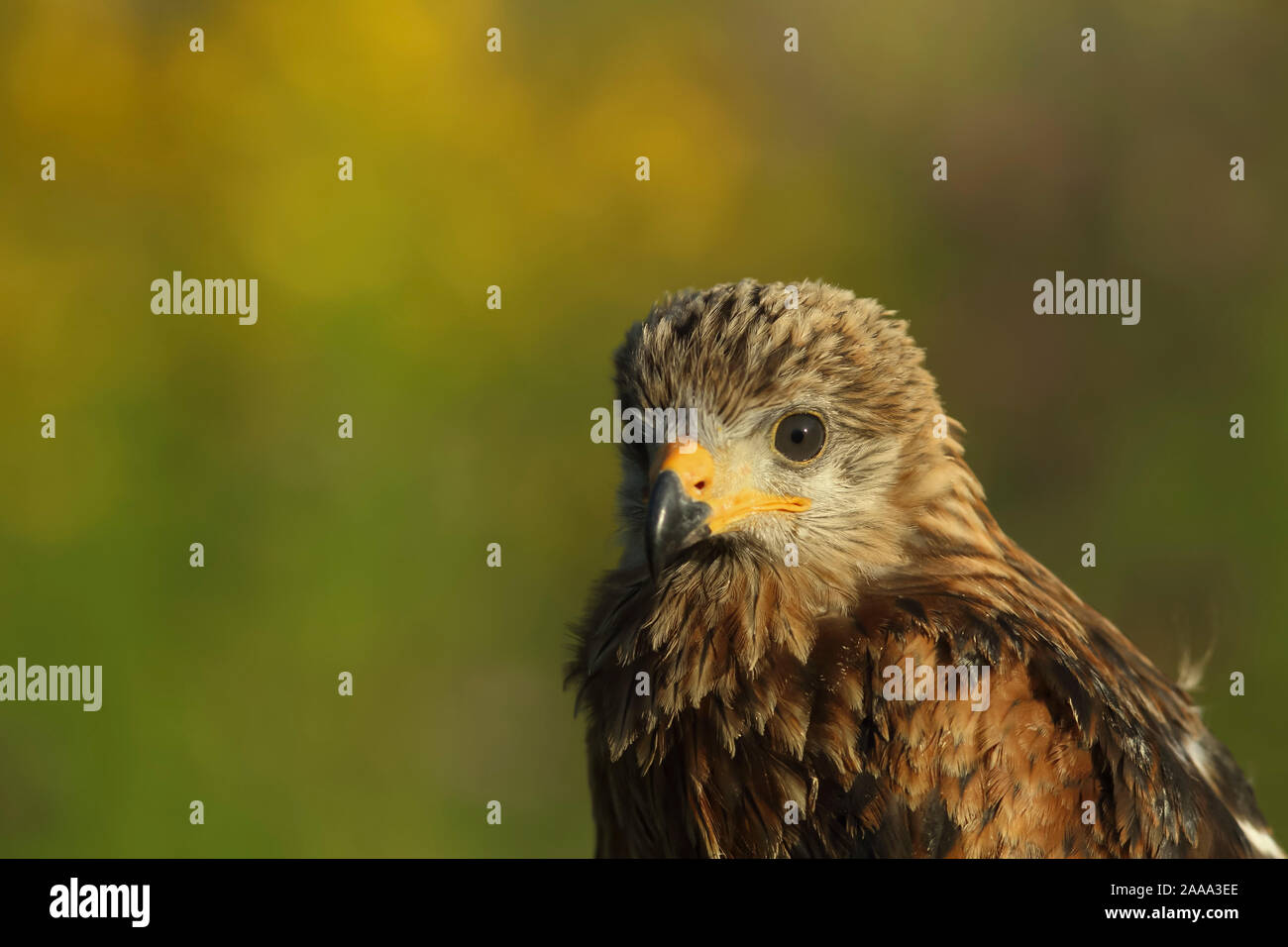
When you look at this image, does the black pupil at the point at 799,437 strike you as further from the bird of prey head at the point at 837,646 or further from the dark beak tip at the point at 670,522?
the dark beak tip at the point at 670,522

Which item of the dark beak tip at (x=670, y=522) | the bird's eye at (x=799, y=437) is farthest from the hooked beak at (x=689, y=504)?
the bird's eye at (x=799, y=437)

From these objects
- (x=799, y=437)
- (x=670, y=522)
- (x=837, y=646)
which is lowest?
(x=837, y=646)

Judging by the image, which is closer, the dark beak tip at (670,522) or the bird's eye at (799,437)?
the dark beak tip at (670,522)

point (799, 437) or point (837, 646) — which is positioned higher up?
point (799, 437)

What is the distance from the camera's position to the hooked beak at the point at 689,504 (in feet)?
10.8

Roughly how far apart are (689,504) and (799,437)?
0.41 meters

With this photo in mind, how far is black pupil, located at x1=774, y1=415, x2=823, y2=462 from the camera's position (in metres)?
3.52

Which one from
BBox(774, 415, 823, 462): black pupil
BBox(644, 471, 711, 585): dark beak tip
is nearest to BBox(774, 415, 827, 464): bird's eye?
BBox(774, 415, 823, 462): black pupil

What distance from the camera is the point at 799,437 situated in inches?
139

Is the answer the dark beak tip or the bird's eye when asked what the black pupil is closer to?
the bird's eye

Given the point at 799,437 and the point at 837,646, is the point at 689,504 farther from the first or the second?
the point at 837,646

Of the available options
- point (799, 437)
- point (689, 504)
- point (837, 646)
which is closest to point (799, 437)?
point (799, 437)

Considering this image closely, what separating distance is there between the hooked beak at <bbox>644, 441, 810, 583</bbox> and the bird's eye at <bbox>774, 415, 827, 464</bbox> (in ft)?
0.43

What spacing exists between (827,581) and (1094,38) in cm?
642
